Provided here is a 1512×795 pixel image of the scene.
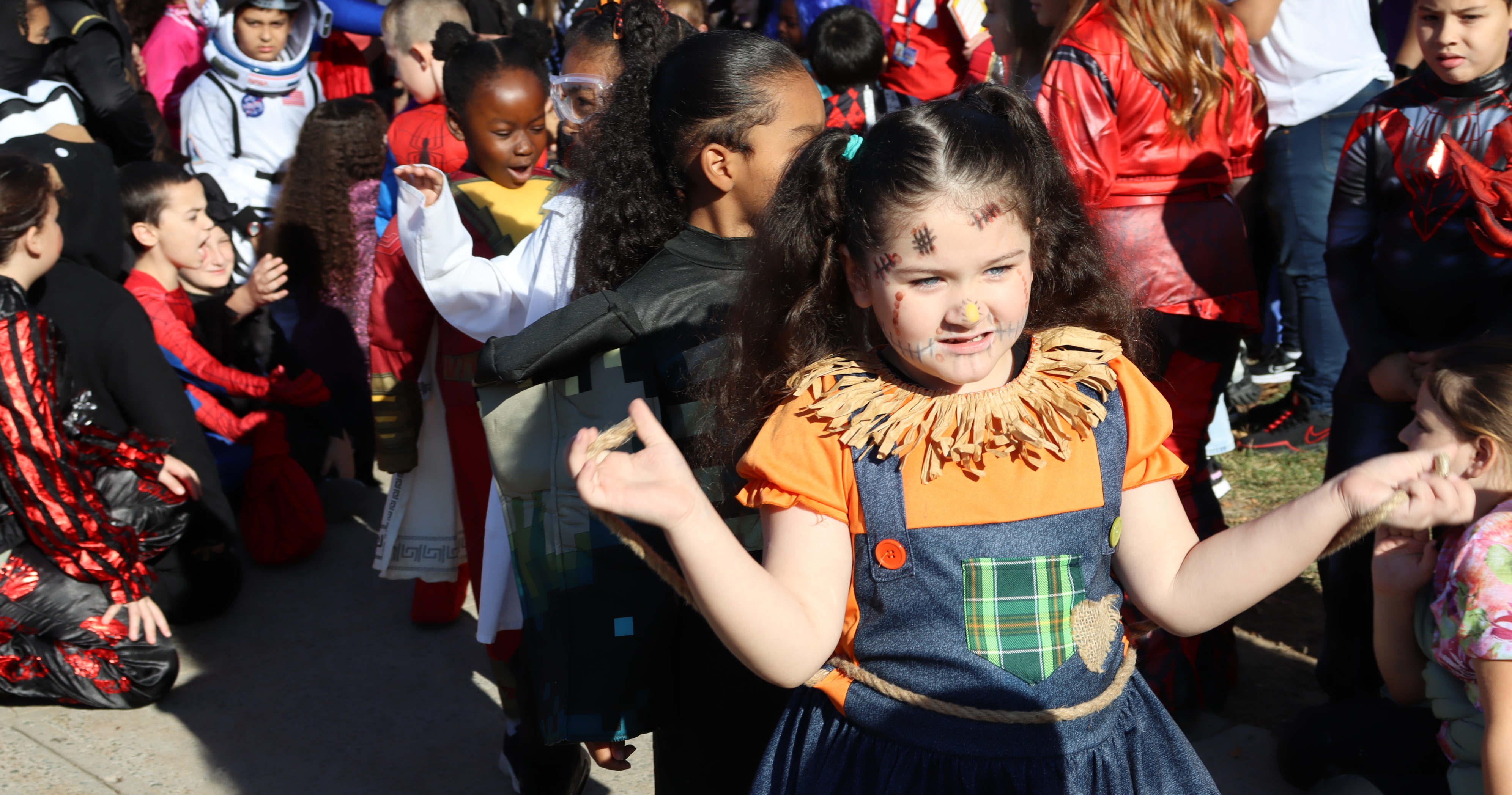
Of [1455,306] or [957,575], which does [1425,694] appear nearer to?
[1455,306]

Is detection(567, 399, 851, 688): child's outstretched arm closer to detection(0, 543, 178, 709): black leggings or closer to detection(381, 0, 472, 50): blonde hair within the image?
detection(0, 543, 178, 709): black leggings

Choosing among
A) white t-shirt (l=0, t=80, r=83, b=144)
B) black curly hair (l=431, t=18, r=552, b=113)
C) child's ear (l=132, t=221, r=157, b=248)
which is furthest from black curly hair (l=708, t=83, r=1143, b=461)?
white t-shirt (l=0, t=80, r=83, b=144)

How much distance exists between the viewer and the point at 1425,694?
2.53 m

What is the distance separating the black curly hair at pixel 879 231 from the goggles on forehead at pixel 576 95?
1.40m

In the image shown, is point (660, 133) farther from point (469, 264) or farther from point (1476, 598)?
point (1476, 598)

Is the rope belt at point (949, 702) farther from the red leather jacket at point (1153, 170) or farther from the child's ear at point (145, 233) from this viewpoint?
the child's ear at point (145, 233)

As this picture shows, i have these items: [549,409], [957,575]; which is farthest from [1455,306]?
[549,409]

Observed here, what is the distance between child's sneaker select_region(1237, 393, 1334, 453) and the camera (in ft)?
16.3

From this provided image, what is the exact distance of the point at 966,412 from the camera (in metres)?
1.63

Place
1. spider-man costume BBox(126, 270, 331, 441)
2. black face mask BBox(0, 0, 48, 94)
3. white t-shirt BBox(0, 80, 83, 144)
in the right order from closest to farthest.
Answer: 1. spider-man costume BBox(126, 270, 331, 441)
2. white t-shirt BBox(0, 80, 83, 144)
3. black face mask BBox(0, 0, 48, 94)

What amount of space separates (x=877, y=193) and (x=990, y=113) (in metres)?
0.23

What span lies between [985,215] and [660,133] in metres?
0.82

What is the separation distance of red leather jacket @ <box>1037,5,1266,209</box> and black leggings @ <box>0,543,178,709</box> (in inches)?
118

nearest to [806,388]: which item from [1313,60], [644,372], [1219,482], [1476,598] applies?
[644,372]
